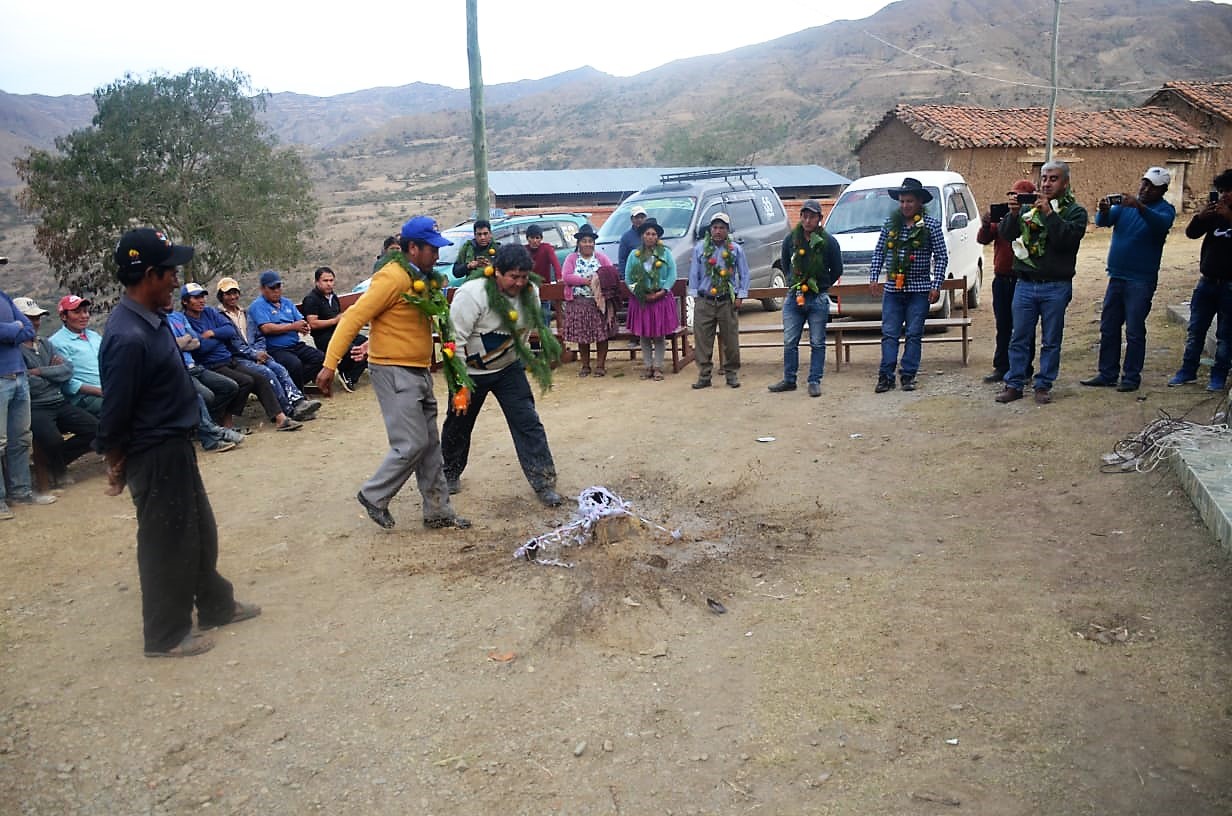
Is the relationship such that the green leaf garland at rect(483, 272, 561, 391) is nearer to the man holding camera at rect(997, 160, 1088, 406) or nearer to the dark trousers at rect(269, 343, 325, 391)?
the man holding camera at rect(997, 160, 1088, 406)

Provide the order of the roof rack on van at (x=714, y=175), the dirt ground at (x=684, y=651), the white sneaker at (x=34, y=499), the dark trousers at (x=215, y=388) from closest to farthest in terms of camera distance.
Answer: the dirt ground at (x=684, y=651) → the white sneaker at (x=34, y=499) → the dark trousers at (x=215, y=388) → the roof rack on van at (x=714, y=175)

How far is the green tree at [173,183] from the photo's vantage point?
19000 mm

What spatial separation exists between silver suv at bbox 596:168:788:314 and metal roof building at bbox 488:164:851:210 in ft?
38.5

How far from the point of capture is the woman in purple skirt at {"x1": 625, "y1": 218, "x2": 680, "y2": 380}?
10.1 meters

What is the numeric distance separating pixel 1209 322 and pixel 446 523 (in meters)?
6.46

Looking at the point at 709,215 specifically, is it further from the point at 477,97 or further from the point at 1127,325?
the point at 1127,325

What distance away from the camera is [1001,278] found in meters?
8.60

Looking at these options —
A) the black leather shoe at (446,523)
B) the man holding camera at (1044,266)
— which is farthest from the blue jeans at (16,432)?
the man holding camera at (1044,266)

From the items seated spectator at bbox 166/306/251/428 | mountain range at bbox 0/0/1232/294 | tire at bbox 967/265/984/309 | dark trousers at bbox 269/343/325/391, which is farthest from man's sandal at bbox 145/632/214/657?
mountain range at bbox 0/0/1232/294

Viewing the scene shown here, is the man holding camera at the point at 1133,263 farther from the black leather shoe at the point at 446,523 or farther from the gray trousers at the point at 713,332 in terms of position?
the black leather shoe at the point at 446,523

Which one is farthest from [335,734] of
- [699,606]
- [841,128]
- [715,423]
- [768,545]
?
[841,128]

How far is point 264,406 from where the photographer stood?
910 cm

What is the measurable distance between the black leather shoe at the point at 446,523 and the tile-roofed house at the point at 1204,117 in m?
27.9

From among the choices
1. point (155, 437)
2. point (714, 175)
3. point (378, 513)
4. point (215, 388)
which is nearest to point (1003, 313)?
point (378, 513)
